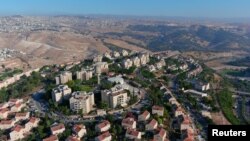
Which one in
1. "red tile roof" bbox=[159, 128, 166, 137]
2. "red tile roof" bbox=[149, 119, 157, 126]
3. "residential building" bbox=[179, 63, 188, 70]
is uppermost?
"residential building" bbox=[179, 63, 188, 70]

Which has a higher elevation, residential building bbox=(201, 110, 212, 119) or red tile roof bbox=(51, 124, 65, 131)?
red tile roof bbox=(51, 124, 65, 131)

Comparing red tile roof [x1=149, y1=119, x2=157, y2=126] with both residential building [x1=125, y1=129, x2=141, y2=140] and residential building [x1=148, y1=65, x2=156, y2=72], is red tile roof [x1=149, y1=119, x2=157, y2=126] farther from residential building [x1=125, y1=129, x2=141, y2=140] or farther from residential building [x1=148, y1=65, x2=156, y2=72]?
residential building [x1=148, y1=65, x2=156, y2=72]

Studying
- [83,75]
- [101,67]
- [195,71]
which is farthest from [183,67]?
[83,75]

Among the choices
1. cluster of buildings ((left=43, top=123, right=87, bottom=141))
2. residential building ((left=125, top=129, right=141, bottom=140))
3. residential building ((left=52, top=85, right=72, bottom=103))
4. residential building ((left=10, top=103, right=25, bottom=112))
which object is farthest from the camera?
residential building ((left=52, top=85, right=72, bottom=103))

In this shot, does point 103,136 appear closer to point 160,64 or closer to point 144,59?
point 160,64

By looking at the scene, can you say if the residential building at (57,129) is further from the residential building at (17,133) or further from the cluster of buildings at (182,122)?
the cluster of buildings at (182,122)

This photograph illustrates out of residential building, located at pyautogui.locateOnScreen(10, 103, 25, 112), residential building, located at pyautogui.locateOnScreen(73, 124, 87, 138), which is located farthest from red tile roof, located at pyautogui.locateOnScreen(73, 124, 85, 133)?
residential building, located at pyautogui.locateOnScreen(10, 103, 25, 112)

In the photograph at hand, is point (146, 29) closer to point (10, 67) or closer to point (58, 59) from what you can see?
point (58, 59)
